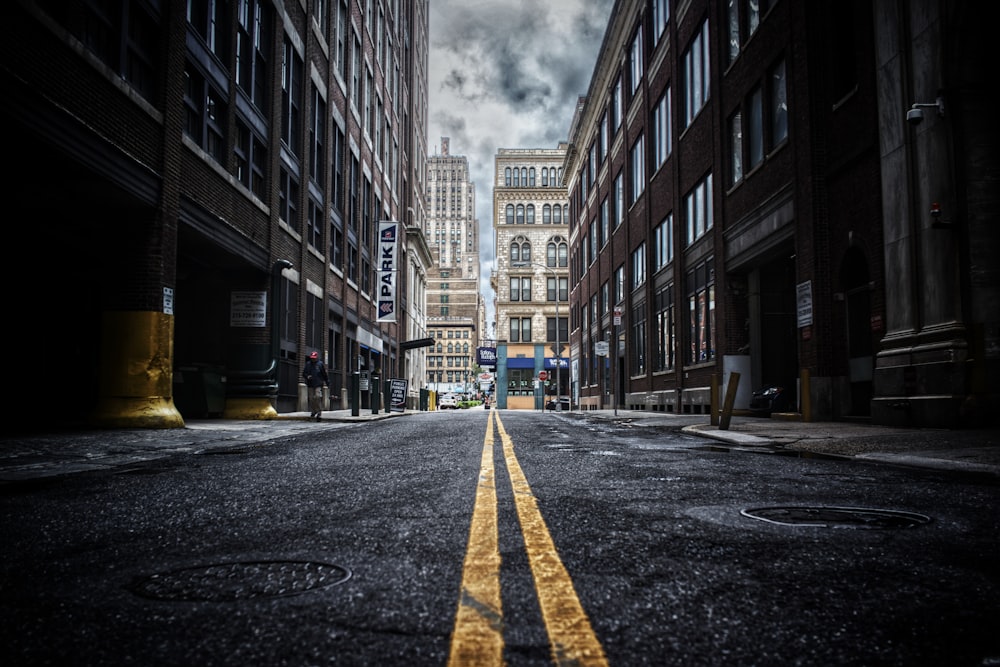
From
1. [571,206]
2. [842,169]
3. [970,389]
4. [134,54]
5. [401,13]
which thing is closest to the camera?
[970,389]

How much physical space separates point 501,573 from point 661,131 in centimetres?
2996

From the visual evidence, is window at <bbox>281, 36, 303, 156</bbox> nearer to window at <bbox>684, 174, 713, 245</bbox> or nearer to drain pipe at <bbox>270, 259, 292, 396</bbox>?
drain pipe at <bbox>270, 259, 292, 396</bbox>

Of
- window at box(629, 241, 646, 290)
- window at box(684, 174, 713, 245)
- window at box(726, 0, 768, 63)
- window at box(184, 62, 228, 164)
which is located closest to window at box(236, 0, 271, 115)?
window at box(184, 62, 228, 164)

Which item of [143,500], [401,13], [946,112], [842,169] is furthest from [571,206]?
[143,500]

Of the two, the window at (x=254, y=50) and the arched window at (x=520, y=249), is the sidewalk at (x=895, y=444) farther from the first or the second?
the arched window at (x=520, y=249)

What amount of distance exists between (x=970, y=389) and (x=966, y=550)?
937cm

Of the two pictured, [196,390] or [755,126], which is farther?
[755,126]

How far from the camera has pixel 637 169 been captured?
34.9 meters

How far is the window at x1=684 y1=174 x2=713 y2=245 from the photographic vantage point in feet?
79.0

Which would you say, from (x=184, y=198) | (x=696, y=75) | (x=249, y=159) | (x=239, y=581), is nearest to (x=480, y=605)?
(x=239, y=581)

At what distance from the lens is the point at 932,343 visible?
11672 millimetres

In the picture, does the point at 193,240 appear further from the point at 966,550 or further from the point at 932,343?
the point at 966,550

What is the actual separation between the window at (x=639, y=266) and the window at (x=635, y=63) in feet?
24.7

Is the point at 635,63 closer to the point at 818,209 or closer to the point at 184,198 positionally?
the point at 818,209
